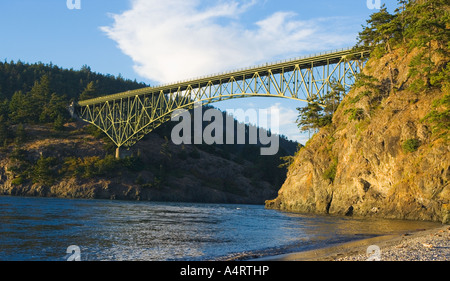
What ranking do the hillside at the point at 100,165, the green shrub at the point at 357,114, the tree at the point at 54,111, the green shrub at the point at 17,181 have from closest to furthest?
the green shrub at the point at 357,114 < the green shrub at the point at 17,181 < the hillside at the point at 100,165 < the tree at the point at 54,111

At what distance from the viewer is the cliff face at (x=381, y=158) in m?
32.4

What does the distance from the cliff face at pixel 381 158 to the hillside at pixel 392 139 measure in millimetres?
86

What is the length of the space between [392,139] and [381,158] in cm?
220

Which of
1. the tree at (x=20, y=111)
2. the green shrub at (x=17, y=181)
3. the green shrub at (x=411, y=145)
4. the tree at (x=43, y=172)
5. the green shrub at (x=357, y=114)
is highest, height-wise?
the tree at (x=20, y=111)

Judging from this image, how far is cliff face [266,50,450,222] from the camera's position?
32375 millimetres

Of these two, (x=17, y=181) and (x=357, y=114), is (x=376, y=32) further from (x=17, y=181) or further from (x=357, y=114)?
(x=17, y=181)

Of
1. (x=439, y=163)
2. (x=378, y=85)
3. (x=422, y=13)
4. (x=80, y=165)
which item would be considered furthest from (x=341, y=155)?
(x=80, y=165)

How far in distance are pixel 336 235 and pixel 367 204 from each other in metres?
18.6

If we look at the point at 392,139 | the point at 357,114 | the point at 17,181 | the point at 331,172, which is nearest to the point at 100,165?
the point at 17,181

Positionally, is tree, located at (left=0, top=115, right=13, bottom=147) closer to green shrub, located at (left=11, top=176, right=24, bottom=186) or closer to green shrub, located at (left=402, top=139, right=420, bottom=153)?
green shrub, located at (left=11, top=176, right=24, bottom=186)

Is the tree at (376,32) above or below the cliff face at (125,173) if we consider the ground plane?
above

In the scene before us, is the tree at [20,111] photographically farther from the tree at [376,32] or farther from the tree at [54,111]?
the tree at [376,32]

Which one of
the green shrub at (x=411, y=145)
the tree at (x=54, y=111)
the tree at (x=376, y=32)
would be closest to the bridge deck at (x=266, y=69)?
the tree at (x=376, y=32)

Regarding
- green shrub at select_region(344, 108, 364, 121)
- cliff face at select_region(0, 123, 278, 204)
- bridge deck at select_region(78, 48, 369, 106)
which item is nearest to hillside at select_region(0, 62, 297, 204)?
cliff face at select_region(0, 123, 278, 204)
